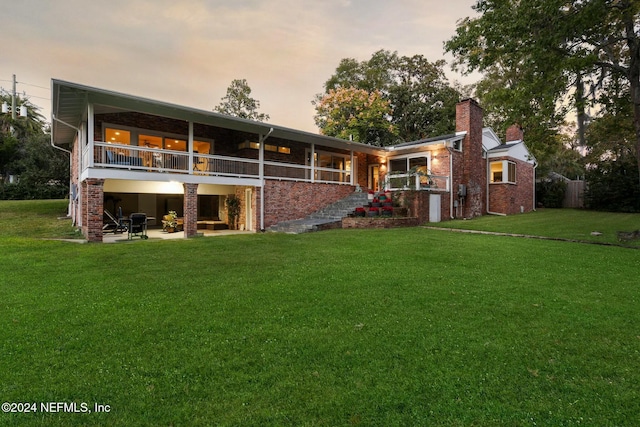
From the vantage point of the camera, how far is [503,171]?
20.0 meters

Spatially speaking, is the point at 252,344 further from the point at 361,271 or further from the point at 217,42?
the point at 217,42

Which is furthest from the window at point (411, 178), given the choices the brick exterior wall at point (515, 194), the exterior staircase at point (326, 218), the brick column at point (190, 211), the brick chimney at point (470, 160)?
the brick column at point (190, 211)

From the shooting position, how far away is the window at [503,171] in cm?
1994

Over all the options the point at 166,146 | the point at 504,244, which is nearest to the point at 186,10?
the point at 166,146

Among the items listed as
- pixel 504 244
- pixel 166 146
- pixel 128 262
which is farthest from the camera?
pixel 166 146

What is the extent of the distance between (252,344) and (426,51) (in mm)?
33823

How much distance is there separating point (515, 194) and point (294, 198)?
1484 centimetres

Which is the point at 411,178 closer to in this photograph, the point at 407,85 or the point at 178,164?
the point at 178,164

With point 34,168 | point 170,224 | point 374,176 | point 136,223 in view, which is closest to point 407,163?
point 374,176

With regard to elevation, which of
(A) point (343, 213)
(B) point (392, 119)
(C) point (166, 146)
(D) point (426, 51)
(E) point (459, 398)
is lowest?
(E) point (459, 398)

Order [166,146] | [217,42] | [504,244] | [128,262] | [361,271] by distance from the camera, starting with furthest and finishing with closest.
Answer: [217,42] < [166,146] < [504,244] < [128,262] < [361,271]

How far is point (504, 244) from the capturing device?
30.6 ft

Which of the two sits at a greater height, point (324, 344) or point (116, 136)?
point (116, 136)

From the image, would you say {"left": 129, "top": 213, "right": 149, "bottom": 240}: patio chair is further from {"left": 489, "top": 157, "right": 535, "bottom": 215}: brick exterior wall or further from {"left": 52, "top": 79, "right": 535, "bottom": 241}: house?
{"left": 489, "top": 157, "right": 535, "bottom": 215}: brick exterior wall
